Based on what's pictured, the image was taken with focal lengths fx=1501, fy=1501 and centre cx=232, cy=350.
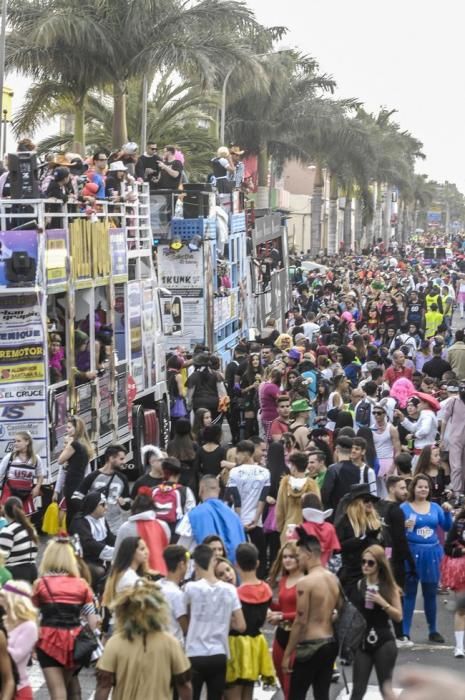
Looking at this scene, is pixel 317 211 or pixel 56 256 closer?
pixel 56 256

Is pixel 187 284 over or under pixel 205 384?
over

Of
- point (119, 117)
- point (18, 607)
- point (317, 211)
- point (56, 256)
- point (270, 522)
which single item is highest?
point (119, 117)

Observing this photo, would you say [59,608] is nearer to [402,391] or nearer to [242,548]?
[242,548]

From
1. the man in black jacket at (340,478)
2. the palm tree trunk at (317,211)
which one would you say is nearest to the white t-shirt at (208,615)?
the man in black jacket at (340,478)

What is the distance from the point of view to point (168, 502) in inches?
418

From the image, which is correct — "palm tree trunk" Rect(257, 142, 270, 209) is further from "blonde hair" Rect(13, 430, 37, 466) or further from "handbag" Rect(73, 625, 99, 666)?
"handbag" Rect(73, 625, 99, 666)

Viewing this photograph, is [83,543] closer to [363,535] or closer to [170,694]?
[363,535]

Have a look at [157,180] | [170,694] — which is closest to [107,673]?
[170,694]

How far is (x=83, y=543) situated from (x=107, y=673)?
314 centimetres

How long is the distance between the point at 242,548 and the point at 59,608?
1.09 metres

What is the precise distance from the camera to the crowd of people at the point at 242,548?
8016 millimetres

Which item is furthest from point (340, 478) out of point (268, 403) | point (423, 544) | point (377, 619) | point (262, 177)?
point (262, 177)

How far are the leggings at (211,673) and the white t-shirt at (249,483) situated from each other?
11.8 ft

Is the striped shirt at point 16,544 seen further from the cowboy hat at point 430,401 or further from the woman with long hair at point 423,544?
the cowboy hat at point 430,401
